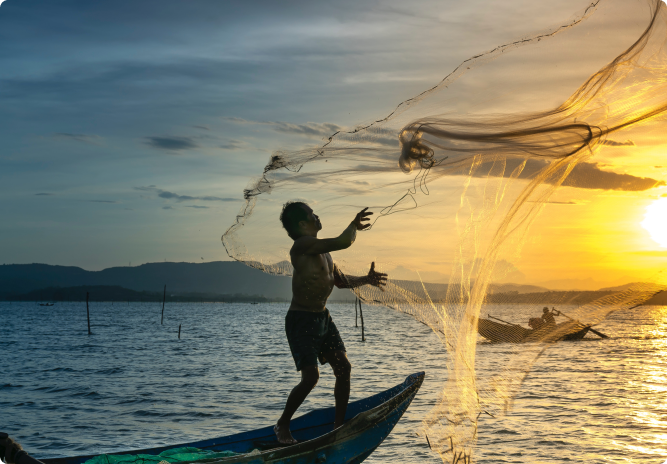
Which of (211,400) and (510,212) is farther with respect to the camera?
(211,400)

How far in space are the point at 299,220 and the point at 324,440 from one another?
2.00 metres

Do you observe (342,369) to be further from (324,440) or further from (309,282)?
(309,282)

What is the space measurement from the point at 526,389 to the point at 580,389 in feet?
5.79

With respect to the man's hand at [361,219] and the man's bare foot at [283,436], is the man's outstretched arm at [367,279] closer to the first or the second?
the man's hand at [361,219]

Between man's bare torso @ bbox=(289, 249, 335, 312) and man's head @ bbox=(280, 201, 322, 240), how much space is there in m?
0.20

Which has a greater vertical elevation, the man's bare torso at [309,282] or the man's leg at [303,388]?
the man's bare torso at [309,282]

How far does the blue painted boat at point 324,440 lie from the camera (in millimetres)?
4527

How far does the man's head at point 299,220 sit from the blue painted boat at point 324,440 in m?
1.83

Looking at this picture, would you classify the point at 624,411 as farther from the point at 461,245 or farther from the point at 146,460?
the point at 146,460

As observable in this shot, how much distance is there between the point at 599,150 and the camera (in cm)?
491

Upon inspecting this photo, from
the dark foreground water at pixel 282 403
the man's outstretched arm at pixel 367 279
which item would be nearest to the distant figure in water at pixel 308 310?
the man's outstretched arm at pixel 367 279

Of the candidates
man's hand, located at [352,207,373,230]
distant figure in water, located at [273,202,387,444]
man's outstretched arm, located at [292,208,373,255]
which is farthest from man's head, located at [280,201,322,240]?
man's hand, located at [352,207,373,230]

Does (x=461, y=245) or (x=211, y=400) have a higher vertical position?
(x=461, y=245)

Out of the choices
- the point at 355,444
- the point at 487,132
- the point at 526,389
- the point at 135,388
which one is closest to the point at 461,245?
the point at 487,132
